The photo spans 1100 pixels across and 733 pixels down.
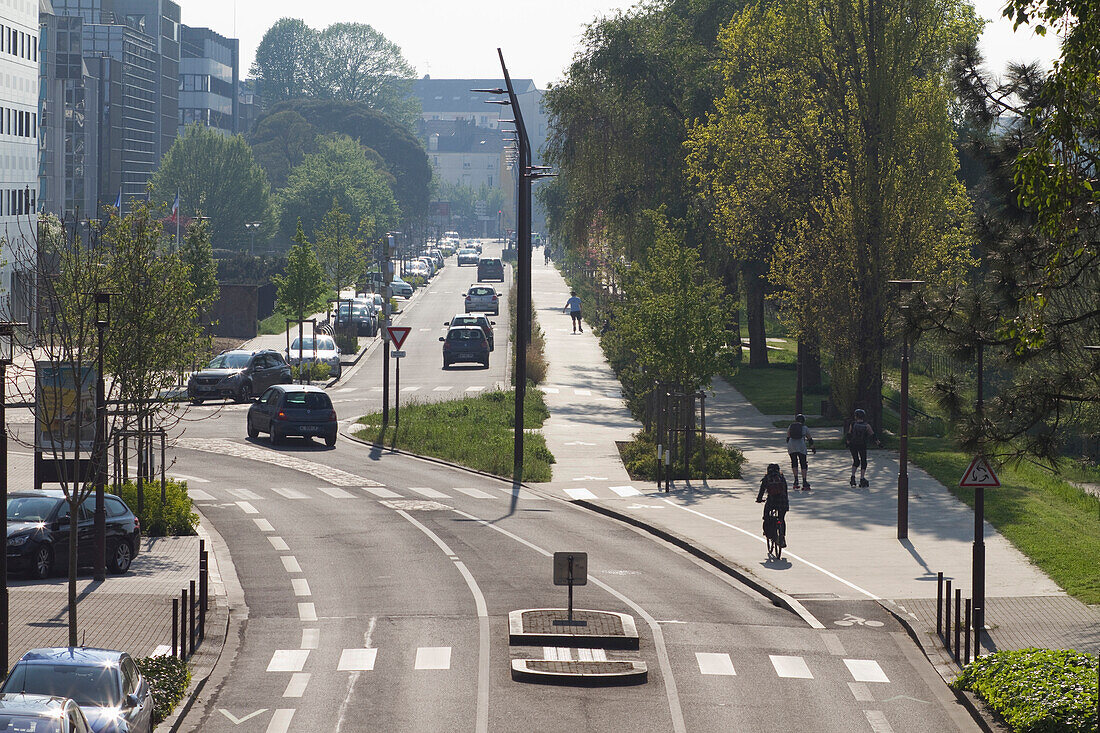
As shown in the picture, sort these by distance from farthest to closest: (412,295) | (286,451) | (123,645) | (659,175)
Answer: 1. (412,295)
2. (659,175)
3. (286,451)
4. (123,645)

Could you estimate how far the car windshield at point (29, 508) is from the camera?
22125 millimetres

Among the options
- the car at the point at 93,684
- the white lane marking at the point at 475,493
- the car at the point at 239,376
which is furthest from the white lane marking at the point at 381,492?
the car at the point at 93,684

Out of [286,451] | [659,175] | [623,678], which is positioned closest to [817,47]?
[659,175]

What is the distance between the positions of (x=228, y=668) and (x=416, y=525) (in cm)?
1049

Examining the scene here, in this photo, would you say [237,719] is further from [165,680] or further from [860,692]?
[860,692]

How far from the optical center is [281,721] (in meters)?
14.7

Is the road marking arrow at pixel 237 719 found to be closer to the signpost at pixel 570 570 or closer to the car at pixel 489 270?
the signpost at pixel 570 570

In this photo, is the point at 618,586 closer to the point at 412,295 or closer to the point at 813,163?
the point at 813,163

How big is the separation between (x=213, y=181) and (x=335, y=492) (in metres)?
86.3

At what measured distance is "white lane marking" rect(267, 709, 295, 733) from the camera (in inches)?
567

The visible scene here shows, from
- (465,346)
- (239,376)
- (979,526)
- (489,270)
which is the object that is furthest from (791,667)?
(489,270)

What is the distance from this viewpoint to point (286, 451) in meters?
37.9

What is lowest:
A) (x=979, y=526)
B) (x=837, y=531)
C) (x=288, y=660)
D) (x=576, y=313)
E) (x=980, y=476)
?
(x=288, y=660)

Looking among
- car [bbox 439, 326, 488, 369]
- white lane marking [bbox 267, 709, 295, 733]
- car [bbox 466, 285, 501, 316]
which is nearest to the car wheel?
white lane marking [bbox 267, 709, 295, 733]
